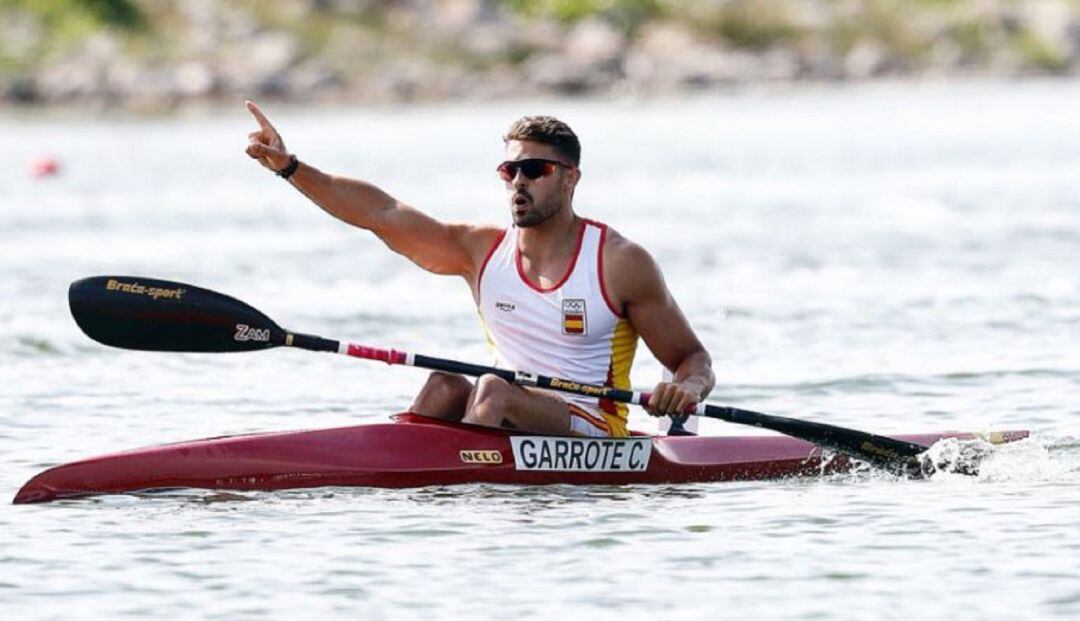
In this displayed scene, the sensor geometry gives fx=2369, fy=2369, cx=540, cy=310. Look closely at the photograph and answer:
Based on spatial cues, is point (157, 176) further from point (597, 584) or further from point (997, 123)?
point (597, 584)

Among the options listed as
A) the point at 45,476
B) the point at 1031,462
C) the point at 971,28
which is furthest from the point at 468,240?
the point at 971,28

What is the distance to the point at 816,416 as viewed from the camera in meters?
14.0

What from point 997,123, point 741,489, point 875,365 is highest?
point 997,123

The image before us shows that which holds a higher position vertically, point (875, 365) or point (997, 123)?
point (997, 123)

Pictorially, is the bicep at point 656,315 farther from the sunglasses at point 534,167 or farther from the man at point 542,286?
the sunglasses at point 534,167

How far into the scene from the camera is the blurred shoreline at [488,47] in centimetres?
8288

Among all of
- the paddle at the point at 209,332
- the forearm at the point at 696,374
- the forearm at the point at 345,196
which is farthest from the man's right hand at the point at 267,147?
the forearm at the point at 696,374

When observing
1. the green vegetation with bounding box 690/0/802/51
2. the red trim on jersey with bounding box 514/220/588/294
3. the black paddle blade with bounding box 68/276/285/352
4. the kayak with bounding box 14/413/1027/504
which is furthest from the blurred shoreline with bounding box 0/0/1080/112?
the red trim on jersey with bounding box 514/220/588/294

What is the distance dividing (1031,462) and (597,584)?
127 inches

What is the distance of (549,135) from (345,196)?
1.04 m

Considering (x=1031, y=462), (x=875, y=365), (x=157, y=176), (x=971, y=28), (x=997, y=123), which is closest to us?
(x=1031, y=462)

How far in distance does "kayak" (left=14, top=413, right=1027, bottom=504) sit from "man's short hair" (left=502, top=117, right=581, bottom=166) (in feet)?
4.28

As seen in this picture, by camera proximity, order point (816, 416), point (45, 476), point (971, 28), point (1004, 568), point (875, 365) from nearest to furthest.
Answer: point (1004, 568) → point (45, 476) → point (816, 416) → point (875, 365) → point (971, 28)

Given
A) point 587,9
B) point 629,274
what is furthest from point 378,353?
point 587,9
